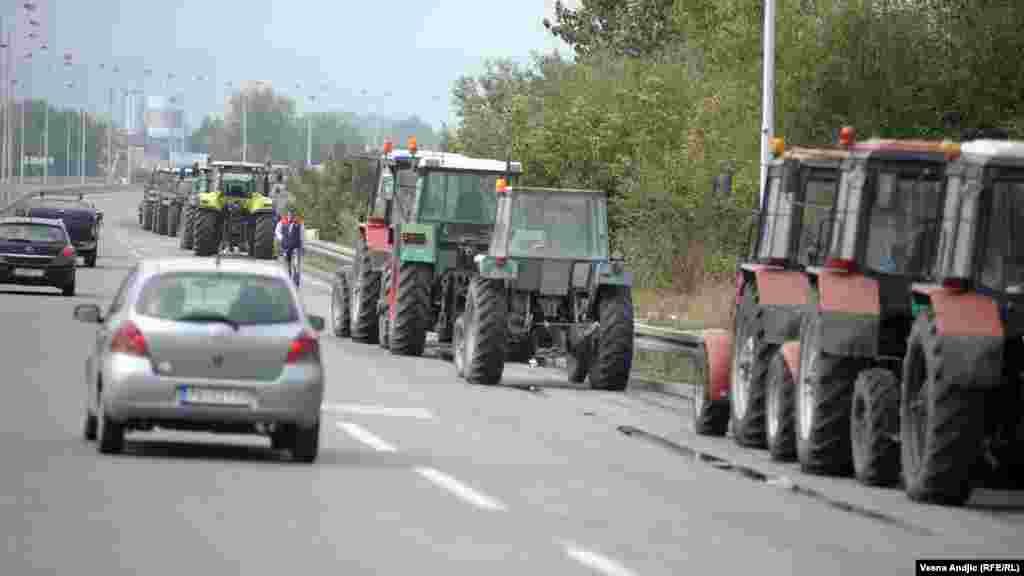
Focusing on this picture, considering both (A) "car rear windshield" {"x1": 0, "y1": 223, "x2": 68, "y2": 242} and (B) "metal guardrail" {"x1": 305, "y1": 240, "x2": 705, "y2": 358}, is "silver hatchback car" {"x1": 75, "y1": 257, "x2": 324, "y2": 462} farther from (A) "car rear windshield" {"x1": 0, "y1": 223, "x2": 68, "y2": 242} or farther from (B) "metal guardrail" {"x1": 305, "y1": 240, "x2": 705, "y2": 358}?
(A) "car rear windshield" {"x1": 0, "y1": 223, "x2": 68, "y2": 242}

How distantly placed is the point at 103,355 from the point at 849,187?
6034 millimetres

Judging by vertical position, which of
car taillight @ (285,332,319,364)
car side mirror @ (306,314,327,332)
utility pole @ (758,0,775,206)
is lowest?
car taillight @ (285,332,319,364)

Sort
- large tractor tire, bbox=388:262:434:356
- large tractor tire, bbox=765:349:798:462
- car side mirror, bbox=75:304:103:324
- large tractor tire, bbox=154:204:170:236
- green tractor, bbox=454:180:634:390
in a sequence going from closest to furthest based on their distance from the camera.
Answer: car side mirror, bbox=75:304:103:324 → large tractor tire, bbox=765:349:798:462 → green tractor, bbox=454:180:634:390 → large tractor tire, bbox=388:262:434:356 → large tractor tire, bbox=154:204:170:236

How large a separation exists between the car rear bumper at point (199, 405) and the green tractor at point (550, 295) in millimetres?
10991

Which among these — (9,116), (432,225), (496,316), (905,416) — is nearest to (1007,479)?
(905,416)

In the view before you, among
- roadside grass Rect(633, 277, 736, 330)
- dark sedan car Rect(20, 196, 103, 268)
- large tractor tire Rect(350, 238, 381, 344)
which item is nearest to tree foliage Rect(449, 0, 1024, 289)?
roadside grass Rect(633, 277, 736, 330)

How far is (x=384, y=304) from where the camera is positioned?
115 ft

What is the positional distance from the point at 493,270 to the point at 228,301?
10.9 meters

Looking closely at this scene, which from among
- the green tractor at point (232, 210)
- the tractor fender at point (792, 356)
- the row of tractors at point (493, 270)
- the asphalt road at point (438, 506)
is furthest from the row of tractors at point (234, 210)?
the tractor fender at point (792, 356)

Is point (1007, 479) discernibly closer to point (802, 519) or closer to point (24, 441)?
point (802, 519)

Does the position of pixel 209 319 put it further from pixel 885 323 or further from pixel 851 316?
pixel 885 323

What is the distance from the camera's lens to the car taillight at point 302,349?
18.0 m

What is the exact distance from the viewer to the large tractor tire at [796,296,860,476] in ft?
63.2

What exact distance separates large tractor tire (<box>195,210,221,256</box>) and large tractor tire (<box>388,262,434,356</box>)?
35.5 metres
